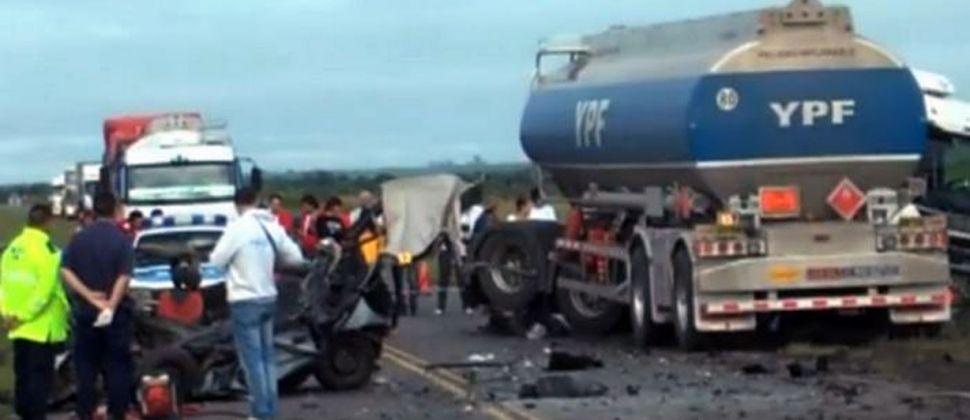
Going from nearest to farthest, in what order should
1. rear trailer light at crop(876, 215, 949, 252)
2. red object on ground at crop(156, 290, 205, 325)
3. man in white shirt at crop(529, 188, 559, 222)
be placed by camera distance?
red object on ground at crop(156, 290, 205, 325) < rear trailer light at crop(876, 215, 949, 252) < man in white shirt at crop(529, 188, 559, 222)

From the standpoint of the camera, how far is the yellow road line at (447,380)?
20891 mm

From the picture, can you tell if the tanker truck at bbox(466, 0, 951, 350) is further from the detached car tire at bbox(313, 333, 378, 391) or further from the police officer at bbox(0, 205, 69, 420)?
the police officer at bbox(0, 205, 69, 420)

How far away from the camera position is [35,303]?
19.3m

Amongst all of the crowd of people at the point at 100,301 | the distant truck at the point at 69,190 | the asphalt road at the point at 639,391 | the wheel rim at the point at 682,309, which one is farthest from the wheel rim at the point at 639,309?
the distant truck at the point at 69,190

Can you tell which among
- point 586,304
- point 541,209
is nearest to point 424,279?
point 541,209

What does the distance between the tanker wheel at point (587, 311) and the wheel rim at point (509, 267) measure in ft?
1.80

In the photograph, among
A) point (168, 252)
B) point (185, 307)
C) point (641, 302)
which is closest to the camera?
point (185, 307)

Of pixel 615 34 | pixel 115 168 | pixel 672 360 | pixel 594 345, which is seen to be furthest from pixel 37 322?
pixel 115 168

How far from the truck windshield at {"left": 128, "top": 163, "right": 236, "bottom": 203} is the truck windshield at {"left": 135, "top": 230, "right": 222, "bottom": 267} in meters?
17.1

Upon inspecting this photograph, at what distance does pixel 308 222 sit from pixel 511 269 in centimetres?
337

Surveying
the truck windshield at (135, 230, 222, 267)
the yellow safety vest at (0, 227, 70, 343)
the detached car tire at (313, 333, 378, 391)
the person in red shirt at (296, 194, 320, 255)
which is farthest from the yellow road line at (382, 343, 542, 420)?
the yellow safety vest at (0, 227, 70, 343)

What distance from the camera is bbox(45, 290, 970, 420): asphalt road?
2097cm

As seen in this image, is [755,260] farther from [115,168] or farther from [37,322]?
[115,168]

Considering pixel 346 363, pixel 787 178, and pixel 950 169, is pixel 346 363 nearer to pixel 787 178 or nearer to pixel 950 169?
pixel 787 178
